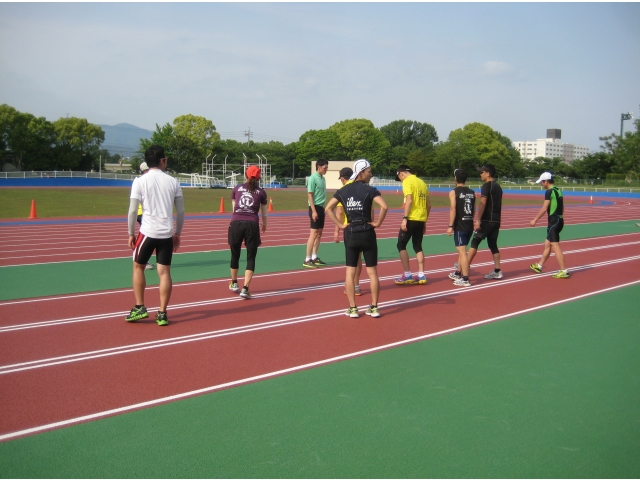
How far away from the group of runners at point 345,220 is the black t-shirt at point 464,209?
0.06 ft

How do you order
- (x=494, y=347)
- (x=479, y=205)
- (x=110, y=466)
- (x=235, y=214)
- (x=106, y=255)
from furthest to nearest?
(x=106, y=255)
(x=479, y=205)
(x=235, y=214)
(x=494, y=347)
(x=110, y=466)

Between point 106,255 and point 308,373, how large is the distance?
30.2 ft

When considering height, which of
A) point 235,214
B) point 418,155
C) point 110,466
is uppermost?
point 418,155

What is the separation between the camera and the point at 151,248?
6.57 metres

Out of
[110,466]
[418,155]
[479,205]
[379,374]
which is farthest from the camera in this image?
[418,155]

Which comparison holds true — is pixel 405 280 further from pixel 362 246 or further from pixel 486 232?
pixel 362 246

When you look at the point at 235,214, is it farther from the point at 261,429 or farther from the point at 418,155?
the point at 418,155

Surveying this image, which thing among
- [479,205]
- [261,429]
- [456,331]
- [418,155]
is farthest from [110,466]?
[418,155]

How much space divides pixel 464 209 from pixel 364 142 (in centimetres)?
9196

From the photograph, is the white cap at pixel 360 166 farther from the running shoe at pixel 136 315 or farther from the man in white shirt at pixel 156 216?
the running shoe at pixel 136 315

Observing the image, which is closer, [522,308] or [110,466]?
[110,466]

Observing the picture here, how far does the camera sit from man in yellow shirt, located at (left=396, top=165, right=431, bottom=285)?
358 inches

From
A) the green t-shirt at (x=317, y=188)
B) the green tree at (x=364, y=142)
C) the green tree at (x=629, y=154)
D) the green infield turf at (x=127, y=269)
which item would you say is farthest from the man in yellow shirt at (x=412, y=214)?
the green tree at (x=364, y=142)

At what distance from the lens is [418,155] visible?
8238 centimetres
